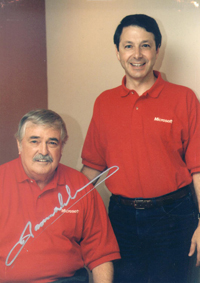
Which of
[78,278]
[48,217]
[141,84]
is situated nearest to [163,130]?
[141,84]

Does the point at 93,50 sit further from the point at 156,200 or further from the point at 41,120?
the point at 156,200

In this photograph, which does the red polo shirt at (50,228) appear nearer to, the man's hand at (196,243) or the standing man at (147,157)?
the standing man at (147,157)

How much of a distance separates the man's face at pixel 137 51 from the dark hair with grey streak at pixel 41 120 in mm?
384

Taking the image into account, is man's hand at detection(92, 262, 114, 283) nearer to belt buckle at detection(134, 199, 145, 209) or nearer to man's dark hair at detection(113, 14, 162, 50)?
belt buckle at detection(134, 199, 145, 209)

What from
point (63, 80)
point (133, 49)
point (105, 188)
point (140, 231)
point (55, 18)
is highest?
point (55, 18)

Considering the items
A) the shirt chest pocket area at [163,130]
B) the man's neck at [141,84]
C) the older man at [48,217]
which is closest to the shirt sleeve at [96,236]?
the older man at [48,217]

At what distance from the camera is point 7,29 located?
1.29 meters

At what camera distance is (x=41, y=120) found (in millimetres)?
1311

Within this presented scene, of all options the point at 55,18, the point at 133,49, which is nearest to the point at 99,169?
the point at 133,49

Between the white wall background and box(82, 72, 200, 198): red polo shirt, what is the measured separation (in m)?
0.06

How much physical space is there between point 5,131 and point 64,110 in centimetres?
26

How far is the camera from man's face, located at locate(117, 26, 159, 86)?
1.41 metres

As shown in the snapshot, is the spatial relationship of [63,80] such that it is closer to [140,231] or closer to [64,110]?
[64,110]

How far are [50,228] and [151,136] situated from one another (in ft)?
1.86
